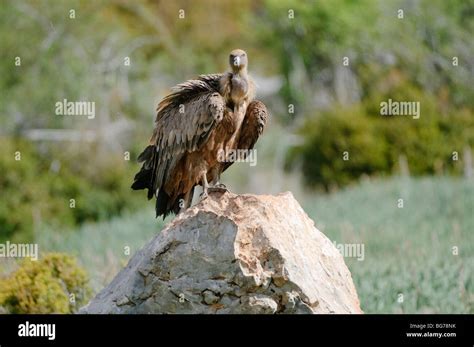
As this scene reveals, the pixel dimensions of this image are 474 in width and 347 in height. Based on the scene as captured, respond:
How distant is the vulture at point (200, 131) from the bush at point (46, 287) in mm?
1719

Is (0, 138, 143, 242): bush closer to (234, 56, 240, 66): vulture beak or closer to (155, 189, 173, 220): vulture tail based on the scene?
(155, 189, 173, 220): vulture tail

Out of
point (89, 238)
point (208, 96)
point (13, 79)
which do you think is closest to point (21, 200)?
point (13, 79)

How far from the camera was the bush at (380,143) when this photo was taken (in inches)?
958

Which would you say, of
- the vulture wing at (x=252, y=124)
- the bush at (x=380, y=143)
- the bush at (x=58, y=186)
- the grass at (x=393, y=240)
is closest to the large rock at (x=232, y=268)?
the vulture wing at (x=252, y=124)

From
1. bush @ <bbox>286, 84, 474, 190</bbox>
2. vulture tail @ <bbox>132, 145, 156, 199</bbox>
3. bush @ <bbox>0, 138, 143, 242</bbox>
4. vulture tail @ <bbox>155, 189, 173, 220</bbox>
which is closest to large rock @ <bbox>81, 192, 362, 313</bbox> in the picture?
vulture tail @ <bbox>155, 189, 173, 220</bbox>

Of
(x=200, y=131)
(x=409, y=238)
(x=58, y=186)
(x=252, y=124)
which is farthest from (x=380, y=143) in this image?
(x=200, y=131)

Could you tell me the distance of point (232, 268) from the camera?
7.35 meters

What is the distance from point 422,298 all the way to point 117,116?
17.8 meters

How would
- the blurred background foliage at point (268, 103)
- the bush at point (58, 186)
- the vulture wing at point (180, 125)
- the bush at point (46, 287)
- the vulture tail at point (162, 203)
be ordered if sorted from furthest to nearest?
1. the bush at point (58, 186)
2. the blurred background foliage at point (268, 103)
3. the bush at point (46, 287)
4. the vulture tail at point (162, 203)
5. the vulture wing at point (180, 125)

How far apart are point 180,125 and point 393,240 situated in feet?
19.9

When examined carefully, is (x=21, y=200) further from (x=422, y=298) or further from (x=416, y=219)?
(x=422, y=298)

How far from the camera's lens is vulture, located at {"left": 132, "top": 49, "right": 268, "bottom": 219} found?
28.1 feet

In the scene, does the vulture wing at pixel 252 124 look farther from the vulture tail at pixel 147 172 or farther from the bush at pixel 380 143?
the bush at pixel 380 143

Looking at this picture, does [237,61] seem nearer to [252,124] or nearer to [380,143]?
[252,124]
